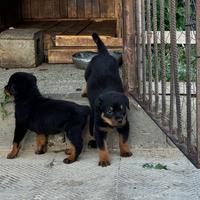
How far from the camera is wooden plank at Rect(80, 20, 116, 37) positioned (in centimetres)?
783

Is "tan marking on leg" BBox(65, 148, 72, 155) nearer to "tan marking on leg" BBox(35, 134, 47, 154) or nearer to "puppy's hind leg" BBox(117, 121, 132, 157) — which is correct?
"tan marking on leg" BBox(35, 134, 47, 154)

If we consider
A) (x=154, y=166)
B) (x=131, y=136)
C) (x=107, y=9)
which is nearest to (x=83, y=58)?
(x=131, y=136)

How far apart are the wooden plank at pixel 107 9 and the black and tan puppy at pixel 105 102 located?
14.7 ft

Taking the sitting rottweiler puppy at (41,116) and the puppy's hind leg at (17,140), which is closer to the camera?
the sitting rottweiler puppy at (41,116)

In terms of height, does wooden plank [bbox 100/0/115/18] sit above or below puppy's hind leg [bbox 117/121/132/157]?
above

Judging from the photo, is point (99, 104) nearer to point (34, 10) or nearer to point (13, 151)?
point (13, 151)

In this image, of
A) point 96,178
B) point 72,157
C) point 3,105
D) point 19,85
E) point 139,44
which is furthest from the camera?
point 3,105

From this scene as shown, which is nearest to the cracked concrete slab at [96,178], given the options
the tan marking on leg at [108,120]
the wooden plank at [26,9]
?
the tan marking on leg at [108,120]

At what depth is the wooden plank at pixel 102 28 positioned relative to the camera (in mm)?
7829

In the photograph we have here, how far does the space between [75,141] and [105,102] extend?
0.48 meters

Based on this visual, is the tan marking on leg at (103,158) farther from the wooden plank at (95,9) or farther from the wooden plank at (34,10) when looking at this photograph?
the wooden plank at (34,10)

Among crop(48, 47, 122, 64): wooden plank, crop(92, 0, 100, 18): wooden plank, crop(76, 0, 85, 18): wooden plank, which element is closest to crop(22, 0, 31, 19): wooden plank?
crop(76, 0, 85, 18): wooden plank

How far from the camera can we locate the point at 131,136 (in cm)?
484

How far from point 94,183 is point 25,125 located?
950 millimetres
